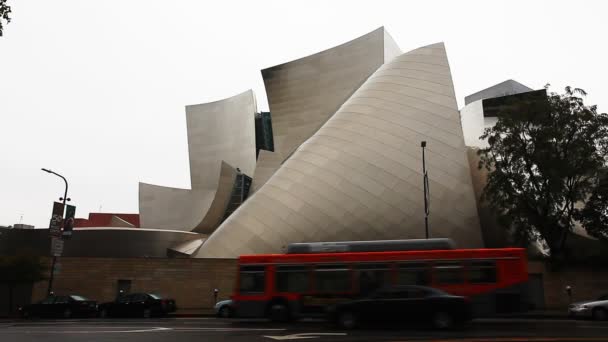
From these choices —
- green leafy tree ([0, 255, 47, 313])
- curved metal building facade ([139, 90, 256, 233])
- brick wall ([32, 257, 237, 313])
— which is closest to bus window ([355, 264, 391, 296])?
brick wall ([32, 257, 237, 313])

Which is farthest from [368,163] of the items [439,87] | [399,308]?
[399,308]

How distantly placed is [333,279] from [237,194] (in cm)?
3267

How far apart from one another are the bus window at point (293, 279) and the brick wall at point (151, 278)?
34.2 ft

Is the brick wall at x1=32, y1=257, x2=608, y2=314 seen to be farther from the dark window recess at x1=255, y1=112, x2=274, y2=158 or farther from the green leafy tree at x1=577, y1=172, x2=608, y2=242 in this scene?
the dark window recess at x1=255, y1=112, x2=274, y2=158

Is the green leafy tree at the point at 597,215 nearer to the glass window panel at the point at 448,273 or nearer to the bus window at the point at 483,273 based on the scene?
the bus window at the point at 483,273

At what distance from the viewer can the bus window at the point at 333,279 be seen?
14.4m

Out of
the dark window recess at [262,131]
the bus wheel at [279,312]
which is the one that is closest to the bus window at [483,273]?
the bus wheel at [279,312]

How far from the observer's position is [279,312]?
48.4 ft

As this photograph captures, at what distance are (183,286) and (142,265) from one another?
8.26 feet

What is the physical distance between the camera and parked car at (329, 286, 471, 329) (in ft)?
36.8

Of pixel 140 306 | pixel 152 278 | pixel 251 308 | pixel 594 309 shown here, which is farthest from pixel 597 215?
pixel 152 278

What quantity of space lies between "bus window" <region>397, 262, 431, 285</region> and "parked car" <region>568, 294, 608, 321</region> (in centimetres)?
663

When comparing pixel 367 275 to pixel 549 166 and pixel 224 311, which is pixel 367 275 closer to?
pixel 224 311

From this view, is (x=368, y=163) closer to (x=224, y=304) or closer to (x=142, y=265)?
(x=224, y=304)
